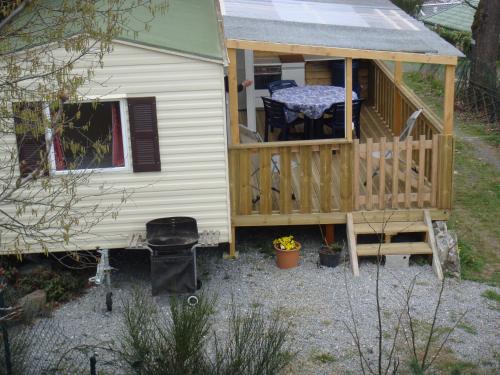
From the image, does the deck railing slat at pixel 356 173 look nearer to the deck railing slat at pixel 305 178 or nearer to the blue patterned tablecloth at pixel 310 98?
the deck railing slat at pixel 305 178

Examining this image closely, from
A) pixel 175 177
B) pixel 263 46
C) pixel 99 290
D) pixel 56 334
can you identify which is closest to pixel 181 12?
pixel 263 46

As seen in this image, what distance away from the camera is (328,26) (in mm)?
9625

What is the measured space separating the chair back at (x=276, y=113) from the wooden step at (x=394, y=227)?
2.42m

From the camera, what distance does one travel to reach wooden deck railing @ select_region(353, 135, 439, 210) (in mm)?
9023

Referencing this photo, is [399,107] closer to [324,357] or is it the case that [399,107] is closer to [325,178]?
[325,178]

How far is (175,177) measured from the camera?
857cm

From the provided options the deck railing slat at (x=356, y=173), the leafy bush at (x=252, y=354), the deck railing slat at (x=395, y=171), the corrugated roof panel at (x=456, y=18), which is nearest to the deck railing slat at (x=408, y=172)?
the deck railing slat at (x=395, y=171)

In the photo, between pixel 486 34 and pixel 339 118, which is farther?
pixel 486 34

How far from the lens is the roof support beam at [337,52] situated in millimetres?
8453

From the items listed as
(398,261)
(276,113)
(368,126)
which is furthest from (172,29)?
(368,126)

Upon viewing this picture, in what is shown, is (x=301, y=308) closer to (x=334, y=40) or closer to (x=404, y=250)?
(x=404, y=250)

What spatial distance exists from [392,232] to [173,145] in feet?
9.45

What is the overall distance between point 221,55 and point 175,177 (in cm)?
150

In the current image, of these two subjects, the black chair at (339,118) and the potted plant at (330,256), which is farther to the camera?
the black chair at (339,118)
